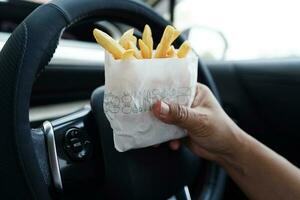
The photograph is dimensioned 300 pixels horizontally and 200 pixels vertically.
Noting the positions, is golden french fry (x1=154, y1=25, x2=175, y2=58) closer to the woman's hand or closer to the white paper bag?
the white paper bag

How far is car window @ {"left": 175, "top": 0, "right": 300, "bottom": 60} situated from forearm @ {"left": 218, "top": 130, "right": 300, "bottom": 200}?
0.54 metres

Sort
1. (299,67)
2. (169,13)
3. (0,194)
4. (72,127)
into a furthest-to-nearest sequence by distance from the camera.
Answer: (169,13) → (299,67) → (72,127) → (0,194)

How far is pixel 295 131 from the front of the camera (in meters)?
1.07

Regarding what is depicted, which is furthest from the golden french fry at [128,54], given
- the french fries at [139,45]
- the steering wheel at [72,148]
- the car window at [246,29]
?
the car window at [246,29]

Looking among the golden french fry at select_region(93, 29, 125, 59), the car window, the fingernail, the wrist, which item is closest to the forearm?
the wrist

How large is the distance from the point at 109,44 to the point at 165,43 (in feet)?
0.26

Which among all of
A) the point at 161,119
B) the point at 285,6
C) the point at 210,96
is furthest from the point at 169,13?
the point at 161,119

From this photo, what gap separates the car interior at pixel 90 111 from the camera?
46 centimetres

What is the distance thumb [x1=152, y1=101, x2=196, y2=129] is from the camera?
1.74 feet

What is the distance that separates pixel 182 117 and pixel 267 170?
25cm

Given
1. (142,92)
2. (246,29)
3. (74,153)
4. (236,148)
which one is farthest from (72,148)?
(246,29)

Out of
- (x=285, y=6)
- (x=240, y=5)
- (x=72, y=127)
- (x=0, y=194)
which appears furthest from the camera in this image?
(x=240, y=5)

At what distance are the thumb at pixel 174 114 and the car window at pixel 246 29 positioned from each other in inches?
27.5

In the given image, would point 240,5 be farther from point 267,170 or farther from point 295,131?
point 267,170
